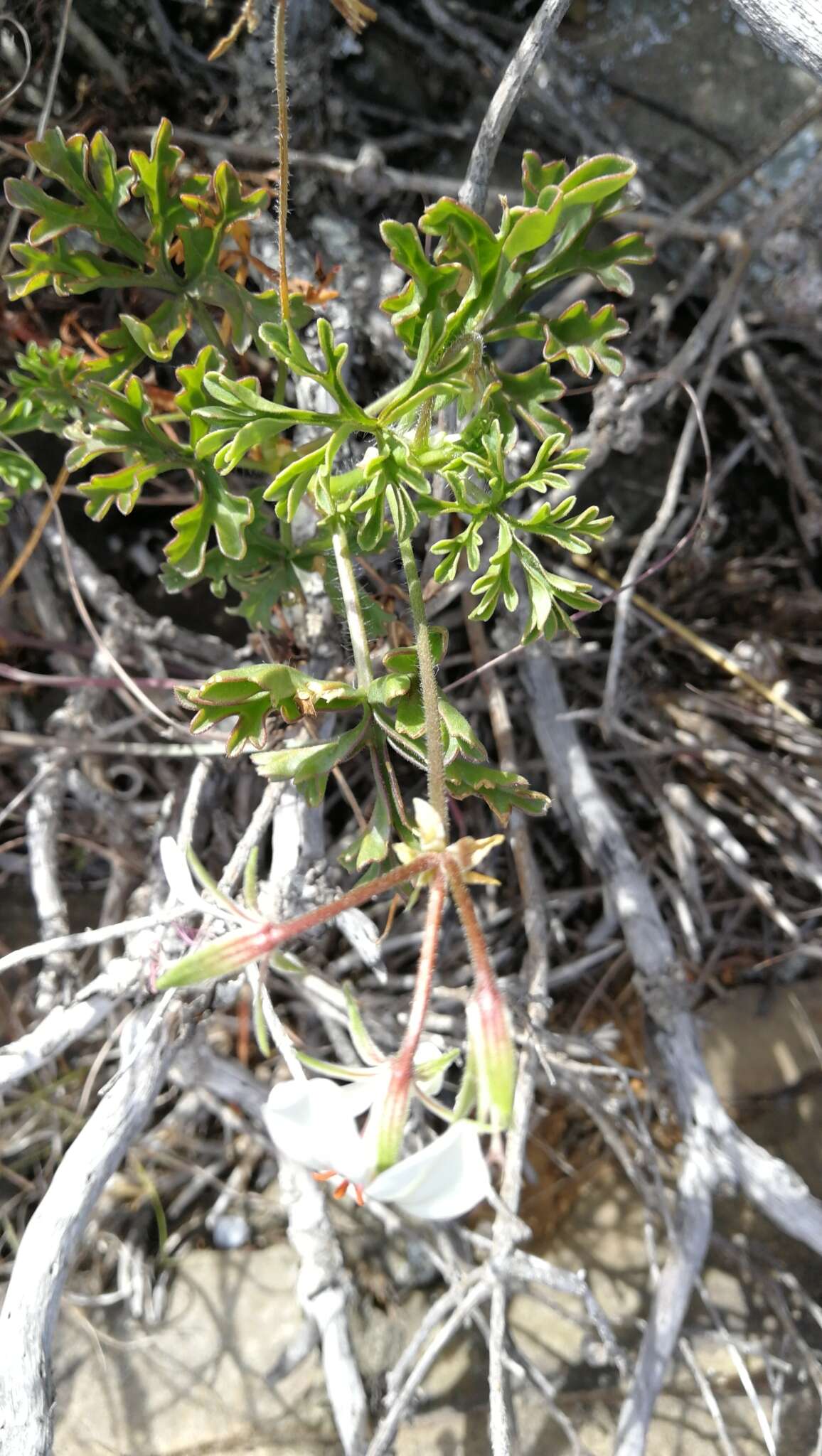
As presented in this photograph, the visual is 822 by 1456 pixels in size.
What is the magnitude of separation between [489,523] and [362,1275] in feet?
6.04

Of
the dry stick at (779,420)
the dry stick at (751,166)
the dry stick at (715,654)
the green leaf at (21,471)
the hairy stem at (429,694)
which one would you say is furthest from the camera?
the dry stick at (779,420)

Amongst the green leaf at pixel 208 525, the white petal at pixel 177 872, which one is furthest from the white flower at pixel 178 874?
the green leaf at pixel 208 525

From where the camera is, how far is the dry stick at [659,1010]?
1922 millimetres

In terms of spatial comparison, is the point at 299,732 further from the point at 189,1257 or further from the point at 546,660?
the point at 189,1257

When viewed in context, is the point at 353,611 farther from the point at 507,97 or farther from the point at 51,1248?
the point at 51,1248

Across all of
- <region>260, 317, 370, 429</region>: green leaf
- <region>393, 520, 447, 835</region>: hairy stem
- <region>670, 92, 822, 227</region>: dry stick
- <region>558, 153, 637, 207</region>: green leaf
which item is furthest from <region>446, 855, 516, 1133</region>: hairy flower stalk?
<region>670, 92, 822, 227</region>: dry stick

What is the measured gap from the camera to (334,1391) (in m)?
2.00

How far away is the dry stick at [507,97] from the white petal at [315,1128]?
132 centimetres

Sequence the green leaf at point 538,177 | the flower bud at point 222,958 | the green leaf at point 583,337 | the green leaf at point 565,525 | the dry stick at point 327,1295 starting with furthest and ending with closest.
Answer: the dry stick at point 327,1295 → the green leaf at point 583,337 → the green leaf at point 538,177 → the green leaf at point 565,525 → the flower bud at point 222,958

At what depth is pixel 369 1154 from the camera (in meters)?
0.88

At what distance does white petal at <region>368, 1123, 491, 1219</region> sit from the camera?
845 mm

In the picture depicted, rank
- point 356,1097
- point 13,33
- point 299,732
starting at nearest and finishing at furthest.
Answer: point 356,1097 < point 299,732 < point 13,33

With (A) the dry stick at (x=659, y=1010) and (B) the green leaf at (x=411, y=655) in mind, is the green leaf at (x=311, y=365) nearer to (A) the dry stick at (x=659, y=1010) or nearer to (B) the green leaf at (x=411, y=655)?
(B) the green leaf at (x=411, y=655)

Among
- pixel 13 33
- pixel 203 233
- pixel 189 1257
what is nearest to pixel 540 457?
pixel 203 233
